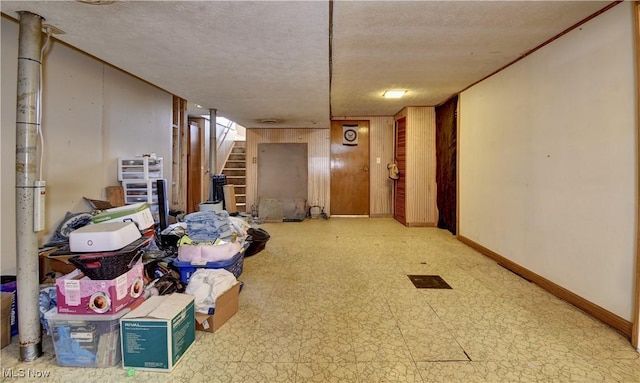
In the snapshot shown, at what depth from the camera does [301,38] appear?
2420 mm

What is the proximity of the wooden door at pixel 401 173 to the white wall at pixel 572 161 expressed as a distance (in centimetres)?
220

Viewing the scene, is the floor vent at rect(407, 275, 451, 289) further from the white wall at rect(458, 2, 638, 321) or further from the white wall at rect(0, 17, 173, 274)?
the white wall at rect(0, 17, 173, 274)

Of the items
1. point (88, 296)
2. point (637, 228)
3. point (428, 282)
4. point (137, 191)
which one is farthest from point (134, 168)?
point (637, 228)

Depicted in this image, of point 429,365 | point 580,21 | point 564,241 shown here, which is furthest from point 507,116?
point 429,365

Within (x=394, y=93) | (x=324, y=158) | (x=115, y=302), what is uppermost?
(x=394, y=93)

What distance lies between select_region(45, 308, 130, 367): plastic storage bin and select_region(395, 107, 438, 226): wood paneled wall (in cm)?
508

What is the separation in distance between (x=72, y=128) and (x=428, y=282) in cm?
384

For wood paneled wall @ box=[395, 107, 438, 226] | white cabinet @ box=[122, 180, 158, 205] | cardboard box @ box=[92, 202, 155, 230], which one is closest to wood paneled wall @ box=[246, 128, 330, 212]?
wood paneled wall @ box=[395, 107, 438, 226]

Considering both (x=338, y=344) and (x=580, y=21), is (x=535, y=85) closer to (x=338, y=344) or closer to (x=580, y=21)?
(x=580, y=21)

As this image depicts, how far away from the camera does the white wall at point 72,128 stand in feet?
7.31

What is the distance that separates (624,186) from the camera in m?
2.04

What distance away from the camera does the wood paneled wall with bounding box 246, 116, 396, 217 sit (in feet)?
22.8

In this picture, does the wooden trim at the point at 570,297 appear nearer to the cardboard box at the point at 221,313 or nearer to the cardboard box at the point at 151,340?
the cardboard box at the point at 221,313

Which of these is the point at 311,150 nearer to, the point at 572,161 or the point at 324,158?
the point at 324,158
